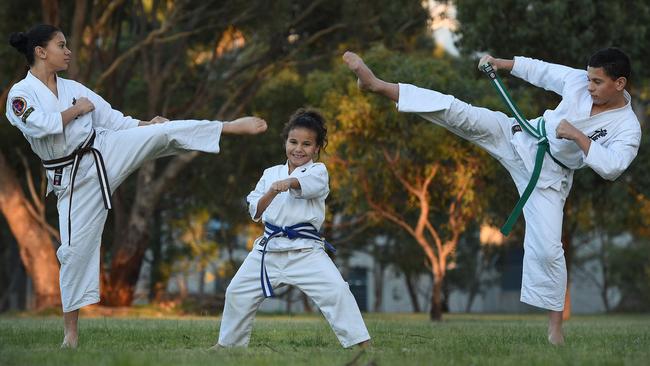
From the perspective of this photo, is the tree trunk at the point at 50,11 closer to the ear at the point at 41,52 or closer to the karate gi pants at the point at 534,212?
the ear at the point at 41,52

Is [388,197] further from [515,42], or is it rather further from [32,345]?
[32,345]

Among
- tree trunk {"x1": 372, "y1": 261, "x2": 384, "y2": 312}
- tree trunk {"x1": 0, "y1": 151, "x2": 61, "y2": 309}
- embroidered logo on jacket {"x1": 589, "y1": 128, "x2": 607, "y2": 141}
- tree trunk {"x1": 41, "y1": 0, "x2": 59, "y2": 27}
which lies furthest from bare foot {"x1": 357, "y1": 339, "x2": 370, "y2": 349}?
tree trunk {"x1": 372, "y1": 261, "x2": 384, "y2": 312}

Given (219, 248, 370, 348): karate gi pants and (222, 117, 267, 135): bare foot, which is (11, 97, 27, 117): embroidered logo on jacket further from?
(219, 248, 370, 348): karate gi pants

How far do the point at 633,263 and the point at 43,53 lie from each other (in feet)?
111

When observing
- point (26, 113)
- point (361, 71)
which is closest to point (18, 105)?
point (26, 113)

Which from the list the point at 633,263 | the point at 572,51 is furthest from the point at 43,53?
the point at 633,263

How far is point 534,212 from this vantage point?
8.15m

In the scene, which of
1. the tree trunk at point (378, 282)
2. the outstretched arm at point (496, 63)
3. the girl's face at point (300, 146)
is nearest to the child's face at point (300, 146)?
the girl's face at point (300, 146)

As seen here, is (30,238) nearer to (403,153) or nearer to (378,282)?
(403,153)

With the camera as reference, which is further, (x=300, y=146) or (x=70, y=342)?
(x=300, y=146)

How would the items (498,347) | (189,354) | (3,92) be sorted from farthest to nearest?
(3,92) < (498,347) < (189,354)

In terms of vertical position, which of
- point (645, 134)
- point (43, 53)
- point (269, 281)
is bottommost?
point (269, 281)

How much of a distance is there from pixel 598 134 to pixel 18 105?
4.22 m

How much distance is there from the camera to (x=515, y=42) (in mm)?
20234
